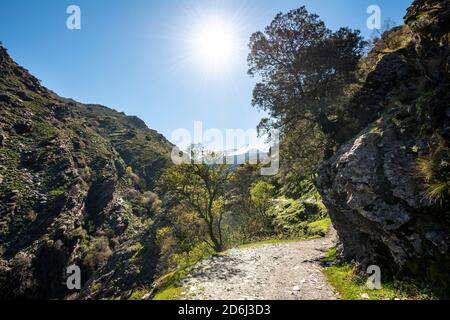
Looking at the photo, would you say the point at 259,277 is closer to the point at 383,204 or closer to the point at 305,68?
the point at 383,204

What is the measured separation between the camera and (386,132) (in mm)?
15758

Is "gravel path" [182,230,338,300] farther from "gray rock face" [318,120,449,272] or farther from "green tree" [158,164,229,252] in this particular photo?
"green tree" [158,164,229,252]

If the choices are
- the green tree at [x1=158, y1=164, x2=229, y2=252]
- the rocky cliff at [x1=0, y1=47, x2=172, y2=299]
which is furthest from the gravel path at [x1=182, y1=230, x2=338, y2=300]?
the rocky cliff at [x1=0, y1=47, x2=172, y2=299]

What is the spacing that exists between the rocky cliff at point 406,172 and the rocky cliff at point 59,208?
4059cm

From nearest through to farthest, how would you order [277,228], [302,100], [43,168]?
1. [302,100]
2. [277,228]
3. [43,168]

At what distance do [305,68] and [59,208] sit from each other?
91396 millimetres

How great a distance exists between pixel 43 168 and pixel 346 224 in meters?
107

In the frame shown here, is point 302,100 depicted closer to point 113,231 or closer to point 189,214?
point 189,214

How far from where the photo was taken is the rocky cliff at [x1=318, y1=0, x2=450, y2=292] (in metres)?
11.2

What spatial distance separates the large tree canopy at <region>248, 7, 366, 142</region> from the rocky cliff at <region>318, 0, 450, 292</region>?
374 centimetres

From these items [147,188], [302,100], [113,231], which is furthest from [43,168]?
[302,100]

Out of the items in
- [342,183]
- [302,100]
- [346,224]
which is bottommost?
[346,224]

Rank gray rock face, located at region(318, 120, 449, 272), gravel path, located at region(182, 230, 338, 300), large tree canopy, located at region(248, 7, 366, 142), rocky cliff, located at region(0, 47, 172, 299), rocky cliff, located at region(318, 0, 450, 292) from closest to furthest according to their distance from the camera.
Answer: rocky cliff, located at region(318, 0, 450, 292), gray rock face, located at region(318, 120, 449, 272), gravel path, located at region(182, 230, 338, 300), large tree canopy, located at region(248, 7, 366, 142), rocky cliff, located at region(0, 47, 172, 299)
